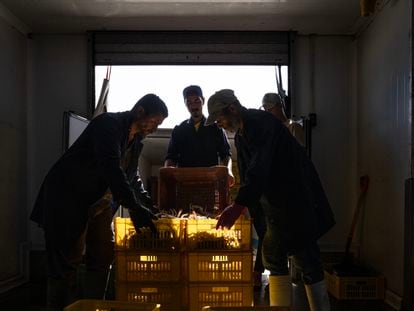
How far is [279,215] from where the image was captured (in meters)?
2.60

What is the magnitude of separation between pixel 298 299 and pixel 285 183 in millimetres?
1195

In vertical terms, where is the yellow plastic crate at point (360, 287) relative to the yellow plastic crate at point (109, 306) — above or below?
below

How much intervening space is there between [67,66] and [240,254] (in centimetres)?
345

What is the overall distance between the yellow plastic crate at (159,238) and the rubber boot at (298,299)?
1.07 meters

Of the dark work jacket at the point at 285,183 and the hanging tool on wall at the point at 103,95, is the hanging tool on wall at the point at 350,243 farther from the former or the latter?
the hanging tool on wall at the point at 103,95

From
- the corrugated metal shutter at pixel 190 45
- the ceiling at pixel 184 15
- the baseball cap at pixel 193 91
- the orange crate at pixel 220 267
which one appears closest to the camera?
the orange crate at pixel 220 267

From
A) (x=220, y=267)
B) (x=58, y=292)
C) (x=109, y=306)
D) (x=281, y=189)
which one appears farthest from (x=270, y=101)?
(x=109, y=306)

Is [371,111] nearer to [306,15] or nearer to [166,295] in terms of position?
[306,15]

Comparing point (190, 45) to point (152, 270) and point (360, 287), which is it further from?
point (152, 270)

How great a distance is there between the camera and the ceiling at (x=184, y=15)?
4391 millimetres

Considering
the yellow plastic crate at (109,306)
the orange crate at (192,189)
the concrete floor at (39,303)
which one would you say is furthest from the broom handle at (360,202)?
the yellow plastic crate at (109,306)

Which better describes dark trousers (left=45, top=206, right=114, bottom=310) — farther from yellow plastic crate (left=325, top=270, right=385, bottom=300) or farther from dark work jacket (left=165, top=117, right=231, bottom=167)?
yellow plastic crate (left=325, top=270, right=385, bottom=300)

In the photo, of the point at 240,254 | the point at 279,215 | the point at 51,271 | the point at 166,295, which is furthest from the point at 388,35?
the point at 51,271

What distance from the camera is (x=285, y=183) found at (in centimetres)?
254
